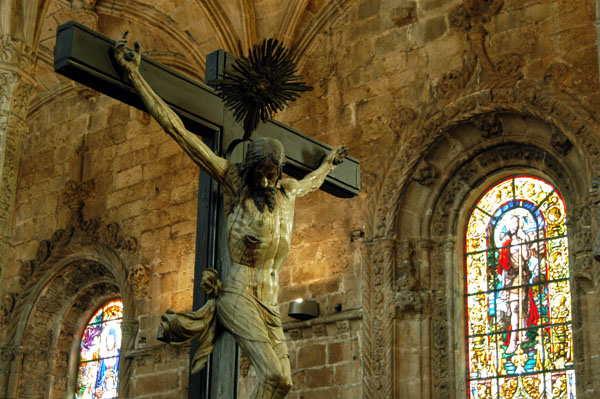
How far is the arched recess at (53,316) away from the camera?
50.5ft

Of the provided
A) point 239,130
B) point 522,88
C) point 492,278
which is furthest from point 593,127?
point 239,130

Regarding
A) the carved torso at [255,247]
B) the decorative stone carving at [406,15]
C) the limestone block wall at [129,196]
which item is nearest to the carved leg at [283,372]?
the carved torso at [255,247]

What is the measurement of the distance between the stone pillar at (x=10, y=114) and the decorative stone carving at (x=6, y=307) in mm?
4554

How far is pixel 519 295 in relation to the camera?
11.1 metres

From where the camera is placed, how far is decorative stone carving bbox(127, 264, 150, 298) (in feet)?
46.7

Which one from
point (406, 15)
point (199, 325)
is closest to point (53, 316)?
point (406, 15)

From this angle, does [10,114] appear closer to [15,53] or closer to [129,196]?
[15,53]

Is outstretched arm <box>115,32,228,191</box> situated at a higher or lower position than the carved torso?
higher

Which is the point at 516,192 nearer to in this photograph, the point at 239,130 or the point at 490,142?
the point at 490,142

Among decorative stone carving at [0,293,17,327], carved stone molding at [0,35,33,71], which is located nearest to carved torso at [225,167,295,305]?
carved stone molding at [0,35,33,71]

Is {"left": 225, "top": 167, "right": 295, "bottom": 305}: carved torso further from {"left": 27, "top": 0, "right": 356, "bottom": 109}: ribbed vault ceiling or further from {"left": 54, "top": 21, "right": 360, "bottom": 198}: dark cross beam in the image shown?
{"left": 27, "top": 0, "right": 356, "bottom": 109}: ribbed vault ceiling

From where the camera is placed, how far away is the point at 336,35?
13.1m

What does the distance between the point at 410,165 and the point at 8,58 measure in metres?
4.51

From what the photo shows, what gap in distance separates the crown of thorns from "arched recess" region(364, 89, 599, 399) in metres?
5.90
